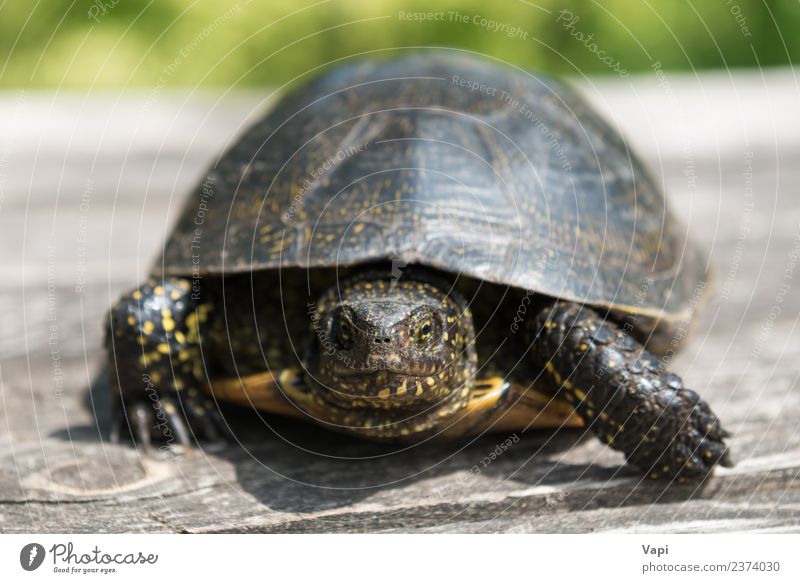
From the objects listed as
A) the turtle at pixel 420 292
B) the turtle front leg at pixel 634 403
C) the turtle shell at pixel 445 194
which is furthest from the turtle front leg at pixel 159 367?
the turtle front leg at pixel 634 403

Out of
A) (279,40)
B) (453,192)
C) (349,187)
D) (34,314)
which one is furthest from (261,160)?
(279,40)

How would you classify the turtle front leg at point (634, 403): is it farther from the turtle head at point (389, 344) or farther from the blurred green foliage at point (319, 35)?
the blurred green foliage at point (319, 35)

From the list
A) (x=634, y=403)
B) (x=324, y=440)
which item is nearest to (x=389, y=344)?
(x=324, y=440)

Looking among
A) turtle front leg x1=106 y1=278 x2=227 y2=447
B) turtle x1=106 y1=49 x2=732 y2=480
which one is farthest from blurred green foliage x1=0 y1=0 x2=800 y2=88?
turtle front leg x1=106 y1=278 x2=227 y2=447

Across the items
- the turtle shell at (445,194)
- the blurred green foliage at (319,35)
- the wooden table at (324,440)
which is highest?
the blurred green foliage at (319,35)

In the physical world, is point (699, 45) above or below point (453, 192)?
above

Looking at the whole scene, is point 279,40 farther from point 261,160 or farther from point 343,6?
point 261,160
